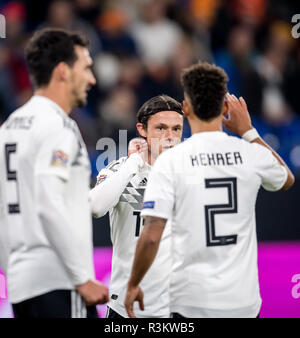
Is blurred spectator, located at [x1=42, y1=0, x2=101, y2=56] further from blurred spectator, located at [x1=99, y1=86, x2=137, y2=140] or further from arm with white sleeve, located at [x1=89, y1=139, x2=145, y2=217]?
arm with white sleeve, located at [x1=89, y1=139, x2=145, y2=217]

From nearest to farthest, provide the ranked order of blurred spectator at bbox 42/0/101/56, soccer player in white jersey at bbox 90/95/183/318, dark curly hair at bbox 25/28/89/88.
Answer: dark curly hair at bbox 25/28/89/88 < soccer player in white jersey at bbox 90/95/183/318 < blurred spectator at bbox 42/0/101/56

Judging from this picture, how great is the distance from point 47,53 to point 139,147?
1318mm

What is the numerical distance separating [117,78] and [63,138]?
6214 mm

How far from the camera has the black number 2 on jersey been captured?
11.6ft

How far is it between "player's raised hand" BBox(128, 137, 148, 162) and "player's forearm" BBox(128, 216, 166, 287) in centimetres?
100

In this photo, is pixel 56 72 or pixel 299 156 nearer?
pixel 56 72

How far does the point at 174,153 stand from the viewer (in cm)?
361

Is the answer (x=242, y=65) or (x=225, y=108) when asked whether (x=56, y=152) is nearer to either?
(x=225, y=108)

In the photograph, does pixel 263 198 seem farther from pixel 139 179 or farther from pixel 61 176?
pixel 61 176

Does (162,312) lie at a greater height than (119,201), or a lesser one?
lesser

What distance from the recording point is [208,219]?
3535mm

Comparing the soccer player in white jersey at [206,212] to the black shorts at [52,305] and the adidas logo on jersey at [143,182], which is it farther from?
the adidas logo on jersey at [143,182]

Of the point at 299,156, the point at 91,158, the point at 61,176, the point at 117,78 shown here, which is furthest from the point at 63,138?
the point at 117,78

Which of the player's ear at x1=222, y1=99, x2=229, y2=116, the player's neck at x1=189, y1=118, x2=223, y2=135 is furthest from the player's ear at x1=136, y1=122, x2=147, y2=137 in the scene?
the player's neck at x1=189, y1=118, x2=223, y2=135
